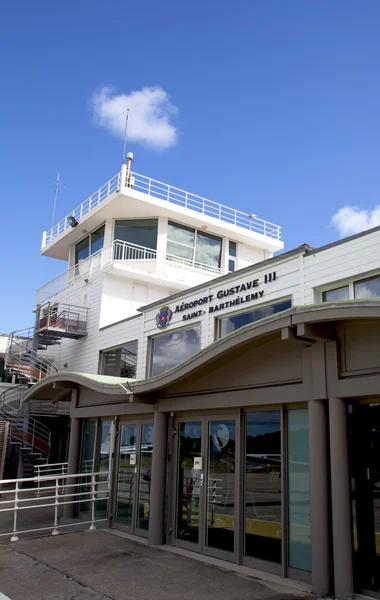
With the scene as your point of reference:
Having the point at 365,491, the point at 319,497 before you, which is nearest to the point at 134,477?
the point at 319,497

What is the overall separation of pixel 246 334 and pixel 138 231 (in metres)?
14.6

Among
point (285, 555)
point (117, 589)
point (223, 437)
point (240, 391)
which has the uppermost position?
point (240, 391)

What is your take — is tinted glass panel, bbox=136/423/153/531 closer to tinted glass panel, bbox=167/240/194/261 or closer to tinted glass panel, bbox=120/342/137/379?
tinted glass panel, bbox=120/342/137/379

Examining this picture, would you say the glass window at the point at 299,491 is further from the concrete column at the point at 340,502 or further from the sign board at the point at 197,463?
the sign board at the point at 197,463

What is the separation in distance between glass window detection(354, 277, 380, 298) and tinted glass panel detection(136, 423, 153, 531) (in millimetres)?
4860

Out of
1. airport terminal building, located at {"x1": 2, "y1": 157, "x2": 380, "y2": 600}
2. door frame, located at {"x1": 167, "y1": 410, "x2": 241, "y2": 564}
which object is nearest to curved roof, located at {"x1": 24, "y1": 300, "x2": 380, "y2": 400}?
airport terminal building, located at {"x1": 2, "y1": 157, "x2": 380, "y2": 600}

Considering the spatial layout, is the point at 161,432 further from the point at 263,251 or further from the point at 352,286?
the point at 263,251

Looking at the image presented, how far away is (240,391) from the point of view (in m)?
8.35

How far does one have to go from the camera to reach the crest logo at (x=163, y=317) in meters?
14.3

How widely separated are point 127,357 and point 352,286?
809 cm

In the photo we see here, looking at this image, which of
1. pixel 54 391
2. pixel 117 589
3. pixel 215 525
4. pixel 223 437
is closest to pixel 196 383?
pixel 223 437

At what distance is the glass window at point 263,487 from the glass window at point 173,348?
5297mm

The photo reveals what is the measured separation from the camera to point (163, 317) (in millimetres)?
14438

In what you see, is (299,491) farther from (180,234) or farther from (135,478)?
(180,234)
